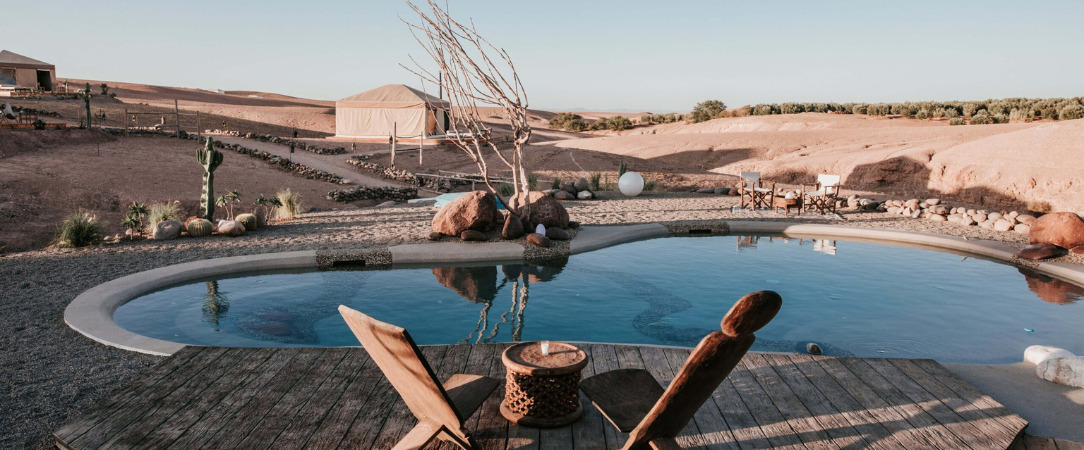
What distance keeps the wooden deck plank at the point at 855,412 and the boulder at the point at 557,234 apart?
5.09m

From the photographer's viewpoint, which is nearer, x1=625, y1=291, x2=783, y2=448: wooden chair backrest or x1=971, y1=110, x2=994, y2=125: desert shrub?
x1=625, y1=291, x2=783, y2=448: wooden chair backrest

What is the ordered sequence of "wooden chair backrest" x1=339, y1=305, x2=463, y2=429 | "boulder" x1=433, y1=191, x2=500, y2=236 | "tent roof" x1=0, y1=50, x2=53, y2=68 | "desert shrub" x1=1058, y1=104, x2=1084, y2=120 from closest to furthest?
"wooden chair backrest" x1=339, y1=305, x2=463, y2=429, "boulder" x1=433, y1=191, x2=500, y2=236, "desert shrub" x1=1058, y1=104, x2=1084, y2=120, "tent roof" x1=0, y1=50, x2=53, y2=68

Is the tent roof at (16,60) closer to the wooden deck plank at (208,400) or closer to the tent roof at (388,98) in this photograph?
the tent roof at (388,98)

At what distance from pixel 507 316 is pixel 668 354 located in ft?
7.63

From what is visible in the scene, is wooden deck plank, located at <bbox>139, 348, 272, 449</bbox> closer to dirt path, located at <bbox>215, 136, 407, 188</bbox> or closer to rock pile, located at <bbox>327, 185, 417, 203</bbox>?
rock pile, located at <bbox>327, 185, 417, 203</bbox>

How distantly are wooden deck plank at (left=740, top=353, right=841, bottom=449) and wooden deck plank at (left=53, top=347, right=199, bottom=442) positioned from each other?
3.35 meters

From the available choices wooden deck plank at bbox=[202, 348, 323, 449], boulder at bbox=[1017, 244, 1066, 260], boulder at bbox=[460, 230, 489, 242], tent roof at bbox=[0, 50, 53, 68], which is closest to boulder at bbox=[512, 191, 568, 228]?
boulder at bbox=[460, 230, 489, 242]

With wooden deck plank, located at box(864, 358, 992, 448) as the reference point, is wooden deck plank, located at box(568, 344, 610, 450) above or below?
below

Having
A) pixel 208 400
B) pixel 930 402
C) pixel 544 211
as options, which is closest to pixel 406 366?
pixel 208 400

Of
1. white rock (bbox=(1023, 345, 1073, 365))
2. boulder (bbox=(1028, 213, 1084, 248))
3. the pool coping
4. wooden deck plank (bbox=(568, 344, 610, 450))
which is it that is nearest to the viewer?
wooden deck plank (bbox=(568, 344, 610, 450))

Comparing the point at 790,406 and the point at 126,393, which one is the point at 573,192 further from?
the point at 126,393

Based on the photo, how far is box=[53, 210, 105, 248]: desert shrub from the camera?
26.7 ft

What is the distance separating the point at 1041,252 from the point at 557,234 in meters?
5.92

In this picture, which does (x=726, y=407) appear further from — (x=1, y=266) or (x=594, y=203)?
(x=594, y=203)
